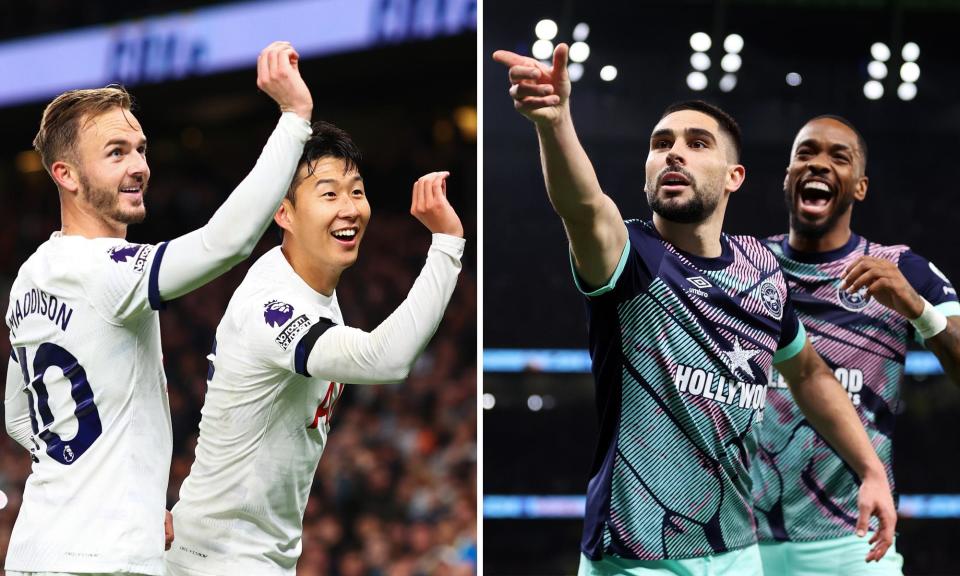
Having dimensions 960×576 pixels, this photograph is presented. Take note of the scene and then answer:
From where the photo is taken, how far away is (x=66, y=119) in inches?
122

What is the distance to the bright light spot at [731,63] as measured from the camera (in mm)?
6125

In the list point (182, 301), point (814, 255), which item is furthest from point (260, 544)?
point (182, 301)

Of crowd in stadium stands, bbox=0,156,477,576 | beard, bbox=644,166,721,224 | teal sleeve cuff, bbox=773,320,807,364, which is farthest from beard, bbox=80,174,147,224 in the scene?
crowd in stadium stands, bbox=0,156,477,576

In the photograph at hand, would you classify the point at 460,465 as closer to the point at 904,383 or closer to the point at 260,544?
the point at 904,383

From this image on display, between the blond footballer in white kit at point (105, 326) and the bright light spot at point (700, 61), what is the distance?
3.59 m

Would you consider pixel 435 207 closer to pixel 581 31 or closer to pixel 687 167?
pixel 687 167

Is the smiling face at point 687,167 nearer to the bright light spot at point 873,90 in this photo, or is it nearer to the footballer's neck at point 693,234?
the footballer's neck at point 693,234

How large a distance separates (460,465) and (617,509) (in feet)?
25.6

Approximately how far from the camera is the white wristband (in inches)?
160

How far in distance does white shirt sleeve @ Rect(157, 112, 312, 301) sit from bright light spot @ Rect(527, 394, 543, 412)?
3520mm

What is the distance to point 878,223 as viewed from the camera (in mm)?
6352

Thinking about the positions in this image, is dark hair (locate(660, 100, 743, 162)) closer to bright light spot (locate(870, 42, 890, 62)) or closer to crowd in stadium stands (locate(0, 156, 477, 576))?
bright light spot (locate(870, 42, 890, 62))

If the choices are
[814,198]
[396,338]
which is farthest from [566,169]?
[814,198]

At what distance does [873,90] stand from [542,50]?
1888mm
